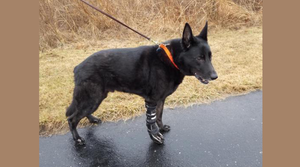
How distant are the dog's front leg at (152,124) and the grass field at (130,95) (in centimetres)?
82

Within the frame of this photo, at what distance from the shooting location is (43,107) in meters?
4.37

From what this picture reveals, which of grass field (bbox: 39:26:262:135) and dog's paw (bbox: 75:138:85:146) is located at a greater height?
dog's paw (bbox: 75:138:85:146)

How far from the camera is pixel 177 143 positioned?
344 centimetres

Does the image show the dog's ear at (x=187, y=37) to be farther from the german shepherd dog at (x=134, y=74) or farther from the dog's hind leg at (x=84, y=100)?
the dog's hind leg at (x=84, y=100)

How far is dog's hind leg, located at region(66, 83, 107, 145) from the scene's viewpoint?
125 inches

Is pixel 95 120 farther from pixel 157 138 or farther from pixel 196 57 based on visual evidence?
pixel 196 57

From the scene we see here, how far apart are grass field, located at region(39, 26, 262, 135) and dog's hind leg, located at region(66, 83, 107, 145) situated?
0.58m

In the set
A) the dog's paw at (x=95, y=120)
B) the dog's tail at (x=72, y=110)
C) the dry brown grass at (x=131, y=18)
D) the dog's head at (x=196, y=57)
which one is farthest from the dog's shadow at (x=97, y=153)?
the dry brown grass at (x=131, y=18)

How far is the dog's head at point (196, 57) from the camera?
286 cm

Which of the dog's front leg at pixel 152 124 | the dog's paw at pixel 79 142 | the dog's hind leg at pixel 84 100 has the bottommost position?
the dog's paw at pixel 79 142

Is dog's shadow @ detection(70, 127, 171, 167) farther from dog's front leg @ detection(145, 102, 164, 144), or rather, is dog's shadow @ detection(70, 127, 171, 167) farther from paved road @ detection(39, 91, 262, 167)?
dog's front leg @ detection(145, 102, 164, 144)

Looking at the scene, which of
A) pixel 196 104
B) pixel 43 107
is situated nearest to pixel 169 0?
pixel 196 104

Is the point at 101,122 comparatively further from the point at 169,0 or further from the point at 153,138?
the point at 169,0

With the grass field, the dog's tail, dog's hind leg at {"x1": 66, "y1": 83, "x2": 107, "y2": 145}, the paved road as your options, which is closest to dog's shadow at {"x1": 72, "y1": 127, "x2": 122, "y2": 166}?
the paved road
